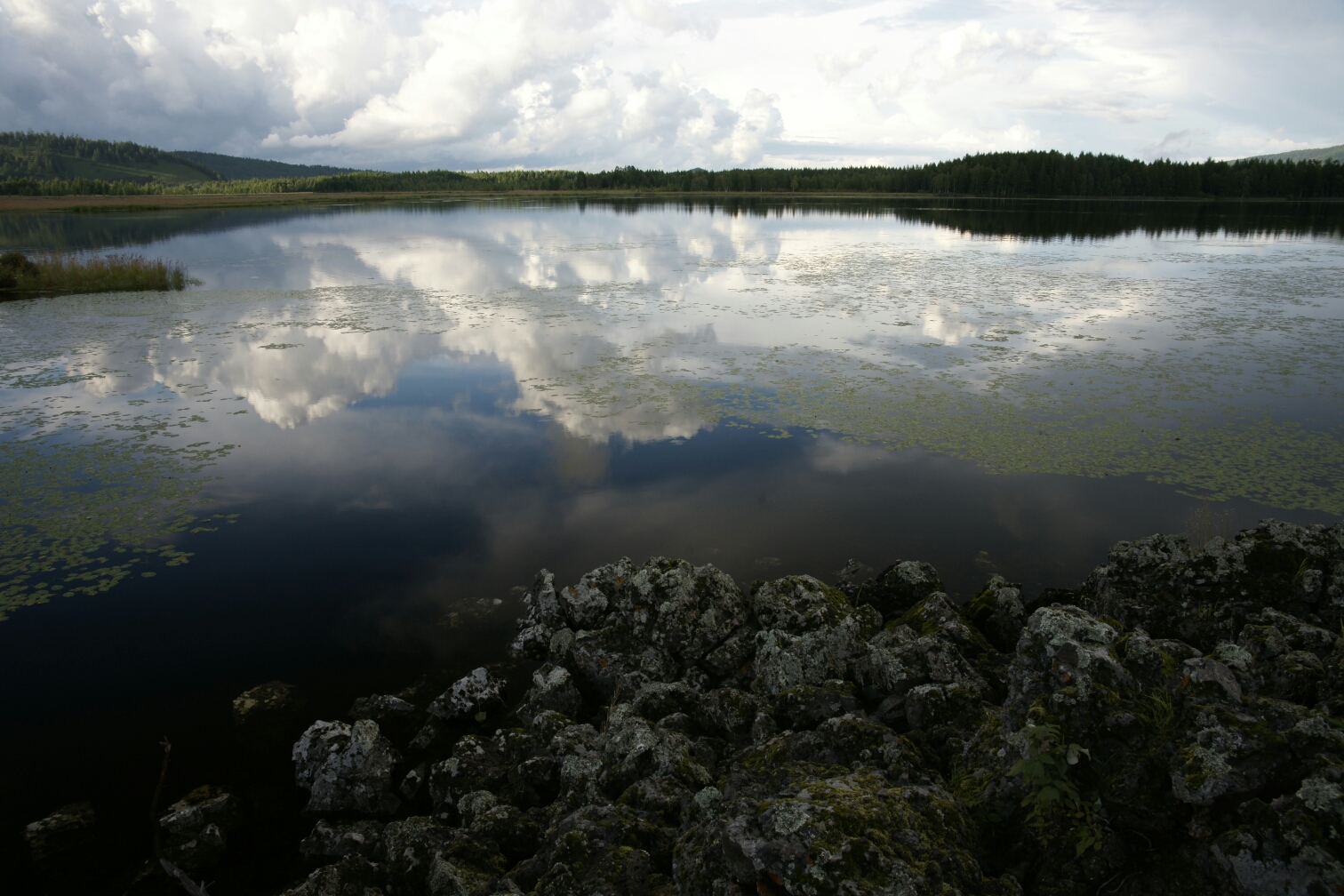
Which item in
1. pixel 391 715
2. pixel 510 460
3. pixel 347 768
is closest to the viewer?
pixel 347 768

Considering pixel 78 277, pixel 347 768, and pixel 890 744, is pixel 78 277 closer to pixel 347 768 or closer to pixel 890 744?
pixel 347 768

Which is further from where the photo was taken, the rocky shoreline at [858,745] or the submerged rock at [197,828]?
the submerged rock at [197,828]

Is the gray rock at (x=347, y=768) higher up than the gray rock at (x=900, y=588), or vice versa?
the gray rock at (x=900, y=588)

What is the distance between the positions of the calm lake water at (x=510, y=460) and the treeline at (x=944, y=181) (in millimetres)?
118586

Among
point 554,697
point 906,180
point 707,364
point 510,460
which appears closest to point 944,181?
point 906,180

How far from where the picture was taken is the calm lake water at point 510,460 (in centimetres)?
A: 678

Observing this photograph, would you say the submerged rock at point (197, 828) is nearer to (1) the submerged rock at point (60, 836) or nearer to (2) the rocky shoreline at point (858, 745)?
(2) the rocky shoreline at point (858, 745)

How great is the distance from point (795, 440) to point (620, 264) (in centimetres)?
2316

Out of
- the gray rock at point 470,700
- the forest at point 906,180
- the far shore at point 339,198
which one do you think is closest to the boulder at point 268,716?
the gray rock at point 470,700

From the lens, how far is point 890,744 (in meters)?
4.23

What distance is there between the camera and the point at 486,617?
7.30 metres

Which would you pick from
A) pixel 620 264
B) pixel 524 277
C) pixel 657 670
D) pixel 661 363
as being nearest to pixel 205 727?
pixel 657 670

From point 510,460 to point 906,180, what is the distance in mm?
149629

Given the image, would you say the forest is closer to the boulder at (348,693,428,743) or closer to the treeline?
the treeline
